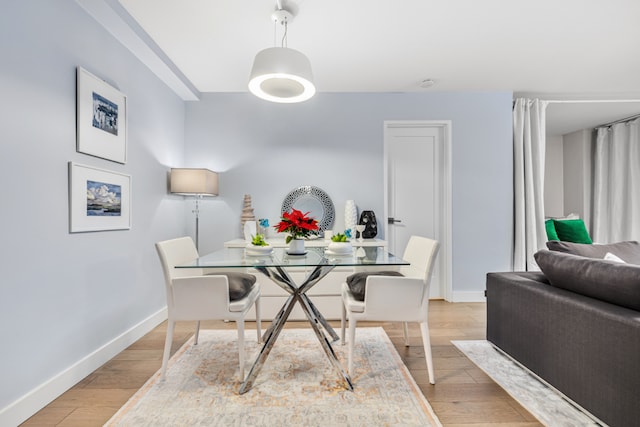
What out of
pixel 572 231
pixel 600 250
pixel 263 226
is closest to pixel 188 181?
pixel 263 226

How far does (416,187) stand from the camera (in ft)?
12.8

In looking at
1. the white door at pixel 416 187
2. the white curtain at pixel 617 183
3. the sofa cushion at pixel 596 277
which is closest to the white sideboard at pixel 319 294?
the white door at pixel 416 187

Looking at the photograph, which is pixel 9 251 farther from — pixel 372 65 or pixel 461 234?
pixel 461 234

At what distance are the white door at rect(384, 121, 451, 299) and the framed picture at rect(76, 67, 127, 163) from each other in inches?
108

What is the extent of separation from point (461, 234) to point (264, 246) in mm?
2579

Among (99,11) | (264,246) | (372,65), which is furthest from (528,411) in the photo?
(99,11)

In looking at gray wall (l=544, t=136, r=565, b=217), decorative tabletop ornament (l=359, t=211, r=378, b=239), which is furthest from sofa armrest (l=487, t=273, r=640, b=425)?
gray wall (l=544, t=136, r=565, b=217)

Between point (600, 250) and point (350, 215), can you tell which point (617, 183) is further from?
point (350, 215)

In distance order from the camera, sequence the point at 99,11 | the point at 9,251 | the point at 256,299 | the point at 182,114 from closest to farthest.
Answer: the point at 9,251
the point at 99,11
the point at 256,299
the point at 182,114

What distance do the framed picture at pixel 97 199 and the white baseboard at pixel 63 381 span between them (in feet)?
2.68

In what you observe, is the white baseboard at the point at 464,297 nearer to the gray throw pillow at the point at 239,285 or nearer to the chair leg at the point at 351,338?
the chair leg at the point at 351,338

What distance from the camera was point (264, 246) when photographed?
2.18 meters

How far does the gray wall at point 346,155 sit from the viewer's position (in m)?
3.73

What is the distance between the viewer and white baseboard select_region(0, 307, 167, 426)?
1.53m
